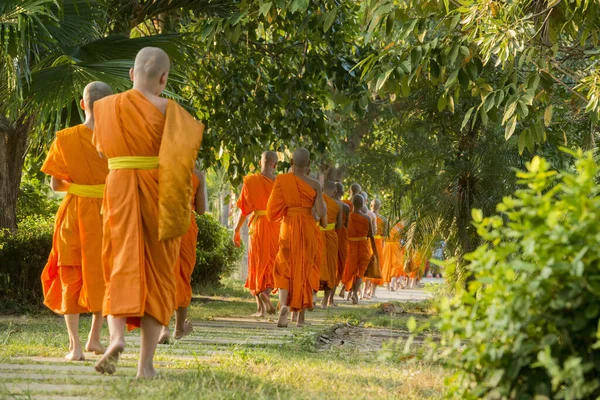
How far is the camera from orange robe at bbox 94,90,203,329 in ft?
18.2

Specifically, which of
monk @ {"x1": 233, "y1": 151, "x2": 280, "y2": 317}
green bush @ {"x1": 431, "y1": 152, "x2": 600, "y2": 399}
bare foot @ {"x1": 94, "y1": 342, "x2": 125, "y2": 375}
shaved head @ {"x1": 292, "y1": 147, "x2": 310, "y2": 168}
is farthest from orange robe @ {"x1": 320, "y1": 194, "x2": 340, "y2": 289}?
green bush @ {"x1": 431, "y1": 152, "x2": 600, "y2": 399}

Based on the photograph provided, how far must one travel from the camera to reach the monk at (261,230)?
12.0 meters

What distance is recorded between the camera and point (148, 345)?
5.55m

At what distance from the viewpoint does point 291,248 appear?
1055 centimetres

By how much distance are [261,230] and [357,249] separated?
15.8 feet

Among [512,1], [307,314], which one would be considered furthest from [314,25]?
[307,314]

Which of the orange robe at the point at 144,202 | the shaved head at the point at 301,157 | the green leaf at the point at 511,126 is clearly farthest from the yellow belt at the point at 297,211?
the orange robe at the point at 144,202

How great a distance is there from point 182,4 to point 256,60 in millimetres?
1223

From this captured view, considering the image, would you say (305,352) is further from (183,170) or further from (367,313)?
(367,313)

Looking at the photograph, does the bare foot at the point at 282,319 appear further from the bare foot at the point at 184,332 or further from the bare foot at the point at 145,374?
the bare foot at the point at 145,374

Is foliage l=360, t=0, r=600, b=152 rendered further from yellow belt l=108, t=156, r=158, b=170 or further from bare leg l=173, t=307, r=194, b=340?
bare leg l=173, t=307, r=194, b=340

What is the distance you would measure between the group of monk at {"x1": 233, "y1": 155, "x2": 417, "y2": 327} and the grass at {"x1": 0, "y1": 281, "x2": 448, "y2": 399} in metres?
0.87

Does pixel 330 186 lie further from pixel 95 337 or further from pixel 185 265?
pixel 95 337

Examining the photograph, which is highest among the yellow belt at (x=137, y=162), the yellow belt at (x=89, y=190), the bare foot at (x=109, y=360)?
the yellow belt at (x=137, y=162)
